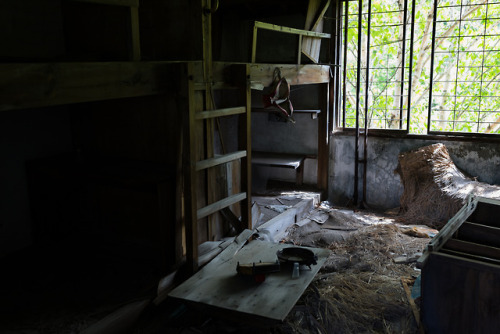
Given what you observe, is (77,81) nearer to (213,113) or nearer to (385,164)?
(213,113)

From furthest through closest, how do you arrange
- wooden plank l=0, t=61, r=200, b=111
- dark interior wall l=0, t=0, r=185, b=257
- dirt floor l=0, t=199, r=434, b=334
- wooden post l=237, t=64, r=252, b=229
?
wooden post l=237, t=64, r=252, b=229, dark interior wall l=0, t=0, r=185, b=257, dirt floor l=0, t=199, r=434, b=334, wooden plank l=0, t=61, r=200, b=111

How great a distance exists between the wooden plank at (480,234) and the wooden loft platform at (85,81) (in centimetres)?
333

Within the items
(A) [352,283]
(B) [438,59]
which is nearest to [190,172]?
(A) [352,283]

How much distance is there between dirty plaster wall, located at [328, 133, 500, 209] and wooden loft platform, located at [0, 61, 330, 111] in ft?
14.7

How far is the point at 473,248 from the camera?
4145 millimetres

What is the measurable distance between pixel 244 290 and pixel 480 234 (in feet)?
8.01

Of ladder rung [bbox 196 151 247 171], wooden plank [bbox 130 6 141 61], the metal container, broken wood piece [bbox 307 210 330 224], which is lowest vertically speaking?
broken wood piece [bbox 307 210 330 224]

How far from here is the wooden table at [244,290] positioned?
4.38 metres

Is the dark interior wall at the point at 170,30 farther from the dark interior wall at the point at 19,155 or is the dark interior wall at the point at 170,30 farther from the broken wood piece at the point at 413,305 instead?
the broken wood piece at the point at 413,305

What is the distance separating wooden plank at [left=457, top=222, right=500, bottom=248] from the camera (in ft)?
14.7

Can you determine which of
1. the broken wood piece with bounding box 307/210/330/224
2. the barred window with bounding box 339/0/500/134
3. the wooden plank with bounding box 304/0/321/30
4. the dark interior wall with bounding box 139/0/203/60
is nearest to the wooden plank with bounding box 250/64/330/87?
the wooden plank with bounding box 304/0/321/30

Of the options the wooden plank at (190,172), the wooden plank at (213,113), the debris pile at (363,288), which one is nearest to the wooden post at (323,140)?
the debris pile at (363,288)

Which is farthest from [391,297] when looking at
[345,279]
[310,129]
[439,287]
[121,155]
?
[310,129]

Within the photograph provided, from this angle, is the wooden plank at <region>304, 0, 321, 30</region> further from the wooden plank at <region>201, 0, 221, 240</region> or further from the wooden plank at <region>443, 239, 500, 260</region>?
the wooden plank at <region>443, 239, 500, 260</region>
